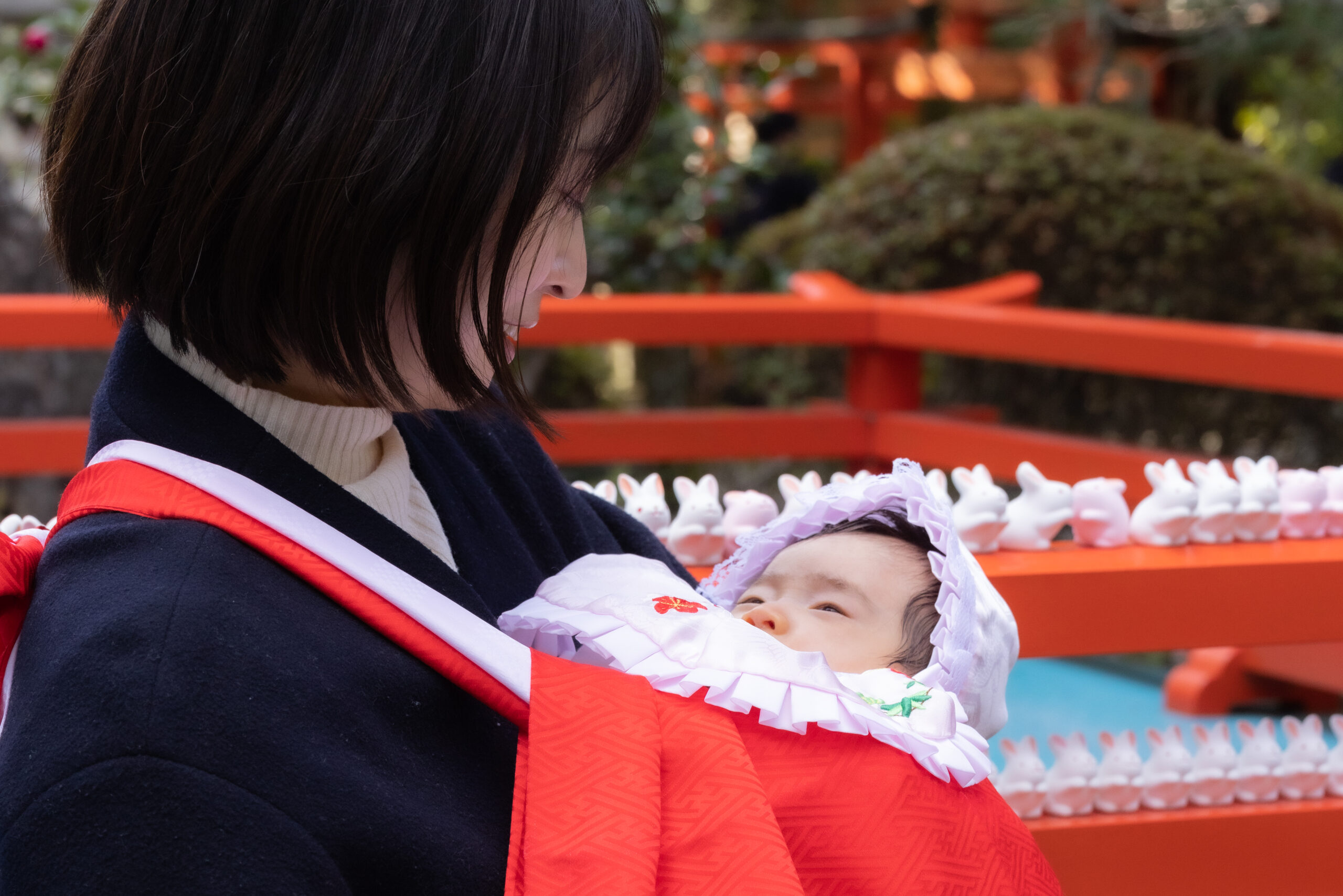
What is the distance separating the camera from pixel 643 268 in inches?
179

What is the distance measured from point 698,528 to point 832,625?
324 mm

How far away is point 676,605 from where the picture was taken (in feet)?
2.94

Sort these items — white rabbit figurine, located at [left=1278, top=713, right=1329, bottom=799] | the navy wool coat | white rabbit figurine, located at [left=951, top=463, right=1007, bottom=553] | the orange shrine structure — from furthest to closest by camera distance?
the orange shrine structure, white rabbit figurine, located at [left=1278, top=713, right=1329, bottom=799], white rabbit figurine, located at [left=951, top=463, right=1007, bottom=553], the navy wool coat

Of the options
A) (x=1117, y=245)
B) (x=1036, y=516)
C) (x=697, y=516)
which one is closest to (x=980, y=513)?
(x=1036, y=516)

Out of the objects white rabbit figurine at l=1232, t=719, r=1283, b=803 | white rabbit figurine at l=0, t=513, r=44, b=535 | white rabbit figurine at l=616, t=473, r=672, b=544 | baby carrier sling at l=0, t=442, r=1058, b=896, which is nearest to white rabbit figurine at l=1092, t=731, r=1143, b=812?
white rabbit figurine at l=1232, t=719, r=1283, b=803

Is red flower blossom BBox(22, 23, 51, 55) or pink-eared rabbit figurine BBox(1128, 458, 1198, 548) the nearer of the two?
pink-eared rabbit figurine BBox(1128, 458, 1198, 548)

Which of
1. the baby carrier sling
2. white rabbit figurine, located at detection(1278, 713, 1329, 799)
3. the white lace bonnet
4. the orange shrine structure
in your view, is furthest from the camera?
the orange shrine structure

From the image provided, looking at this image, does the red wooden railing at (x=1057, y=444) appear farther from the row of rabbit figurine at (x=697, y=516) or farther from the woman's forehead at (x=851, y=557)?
the row of rabbit figurine at (x=697, y=516)

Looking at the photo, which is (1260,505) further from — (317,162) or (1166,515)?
(317,162)

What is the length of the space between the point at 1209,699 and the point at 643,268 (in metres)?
2.52

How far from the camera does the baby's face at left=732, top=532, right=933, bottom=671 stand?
100 centimetres

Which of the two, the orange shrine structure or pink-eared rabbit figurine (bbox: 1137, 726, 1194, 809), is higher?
the orange shrine structure

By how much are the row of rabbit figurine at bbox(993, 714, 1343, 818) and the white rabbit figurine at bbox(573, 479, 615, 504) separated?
0.50 metres

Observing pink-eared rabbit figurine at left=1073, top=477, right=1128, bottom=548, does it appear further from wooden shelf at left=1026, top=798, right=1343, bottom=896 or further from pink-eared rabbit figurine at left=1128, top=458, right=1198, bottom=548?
wooden shelf at left=1026, top=798, right=1343, bottom=896
